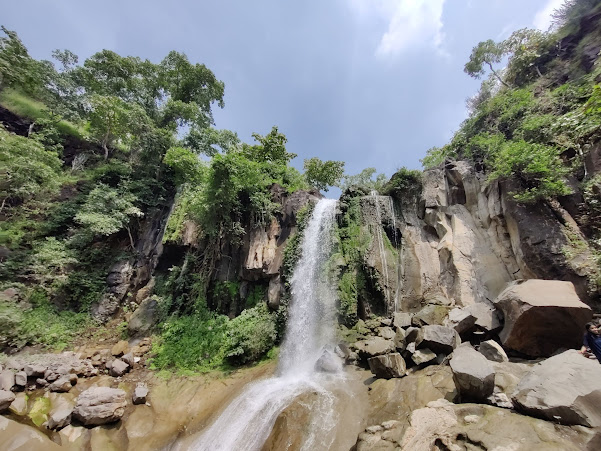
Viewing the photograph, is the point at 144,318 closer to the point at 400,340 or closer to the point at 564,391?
the point at 400,340

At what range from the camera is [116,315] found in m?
12.8

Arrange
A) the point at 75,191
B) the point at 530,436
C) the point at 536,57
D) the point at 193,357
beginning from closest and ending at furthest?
1. the point at 530,436
2. the point at 193,357
3. the point at 536,57
4. the point at 75,191

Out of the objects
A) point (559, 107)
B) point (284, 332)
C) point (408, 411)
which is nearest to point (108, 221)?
point (284, 332)

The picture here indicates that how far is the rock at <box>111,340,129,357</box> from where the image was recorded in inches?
401

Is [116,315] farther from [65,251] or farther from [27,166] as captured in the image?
[27,166]

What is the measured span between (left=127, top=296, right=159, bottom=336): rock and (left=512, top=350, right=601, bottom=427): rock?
1302cm

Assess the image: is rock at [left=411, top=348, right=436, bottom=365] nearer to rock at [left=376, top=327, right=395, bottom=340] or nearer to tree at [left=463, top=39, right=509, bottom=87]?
rock at [left=376, top=327, right=395, bottom=340]

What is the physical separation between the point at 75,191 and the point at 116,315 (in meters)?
8.67

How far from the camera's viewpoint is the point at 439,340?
6.27m

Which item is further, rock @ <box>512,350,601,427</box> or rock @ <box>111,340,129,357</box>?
rock @ <box>111,340,129,357</box>

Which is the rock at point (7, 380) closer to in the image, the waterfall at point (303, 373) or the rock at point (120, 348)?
the rock at point (120, 348)

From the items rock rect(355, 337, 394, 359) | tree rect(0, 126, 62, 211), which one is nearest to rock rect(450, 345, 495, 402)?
rock rect(355, 337, 394, 359)

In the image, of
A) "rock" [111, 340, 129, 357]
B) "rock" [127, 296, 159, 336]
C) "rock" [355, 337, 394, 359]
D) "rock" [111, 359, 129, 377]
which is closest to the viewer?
"rock" [355, 337, 394, 359]

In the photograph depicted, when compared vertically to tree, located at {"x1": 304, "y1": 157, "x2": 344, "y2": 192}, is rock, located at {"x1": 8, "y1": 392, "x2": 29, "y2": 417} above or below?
below
